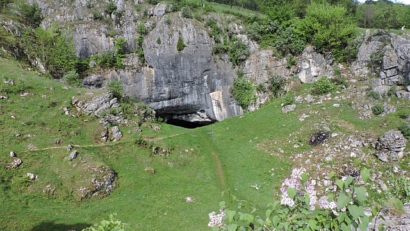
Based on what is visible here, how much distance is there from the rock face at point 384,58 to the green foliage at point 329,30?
2275mm

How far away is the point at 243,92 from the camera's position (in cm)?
3494

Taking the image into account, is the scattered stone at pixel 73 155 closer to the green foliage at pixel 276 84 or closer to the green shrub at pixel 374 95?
the green foliage at pixel 276 84

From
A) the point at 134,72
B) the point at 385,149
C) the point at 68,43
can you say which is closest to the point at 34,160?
the point at 134,72

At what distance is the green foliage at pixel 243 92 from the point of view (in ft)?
113

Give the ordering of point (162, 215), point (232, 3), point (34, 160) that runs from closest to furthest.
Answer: point (162, 215), point (34, 160), point (232, 3)

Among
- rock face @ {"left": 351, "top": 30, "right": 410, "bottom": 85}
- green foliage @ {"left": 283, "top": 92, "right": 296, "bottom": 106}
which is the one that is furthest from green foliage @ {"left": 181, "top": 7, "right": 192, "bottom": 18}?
rock face @ {"left": 351, "top": 30, "right": 410, "bottom": 85}

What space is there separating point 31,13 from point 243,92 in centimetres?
3507

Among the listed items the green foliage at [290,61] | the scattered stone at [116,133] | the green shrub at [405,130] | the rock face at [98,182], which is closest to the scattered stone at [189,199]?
the rock face at [98,182]

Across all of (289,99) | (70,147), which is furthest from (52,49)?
(289,99)

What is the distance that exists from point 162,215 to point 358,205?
15.4 m

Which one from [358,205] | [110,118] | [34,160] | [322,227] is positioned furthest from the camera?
[110,118]

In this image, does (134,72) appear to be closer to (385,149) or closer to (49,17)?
(49,17)

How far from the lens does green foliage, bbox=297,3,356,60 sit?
31.8 m

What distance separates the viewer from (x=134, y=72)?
34.4 meters
